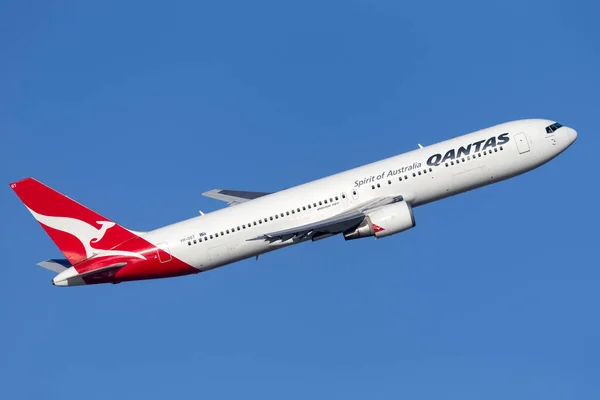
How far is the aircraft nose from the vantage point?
101m

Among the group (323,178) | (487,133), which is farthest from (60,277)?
(487,133)

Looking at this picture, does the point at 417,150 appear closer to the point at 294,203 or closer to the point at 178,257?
the point at 294,203

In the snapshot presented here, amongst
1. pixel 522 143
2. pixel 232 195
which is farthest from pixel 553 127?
pixel 232 195

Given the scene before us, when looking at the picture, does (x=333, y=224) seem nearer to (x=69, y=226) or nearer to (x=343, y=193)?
(x=343, y=193)

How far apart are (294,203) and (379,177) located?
797 cm

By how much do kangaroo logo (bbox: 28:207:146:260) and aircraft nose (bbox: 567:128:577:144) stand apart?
4126cm

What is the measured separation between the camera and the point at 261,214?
9794cm

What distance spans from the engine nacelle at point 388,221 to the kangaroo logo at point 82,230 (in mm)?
21271

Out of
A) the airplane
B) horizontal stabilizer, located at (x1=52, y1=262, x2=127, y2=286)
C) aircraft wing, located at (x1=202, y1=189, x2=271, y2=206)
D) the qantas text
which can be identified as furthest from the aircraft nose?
horizontal stabilizer, located at (x1=52, y1=262, x2=127, y2=286)

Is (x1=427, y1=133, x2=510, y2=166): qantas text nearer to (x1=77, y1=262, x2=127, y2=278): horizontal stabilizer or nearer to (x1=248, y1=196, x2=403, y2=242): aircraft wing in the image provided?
(x1=248, y1=196, x2=403, y2=242): aircraft wing

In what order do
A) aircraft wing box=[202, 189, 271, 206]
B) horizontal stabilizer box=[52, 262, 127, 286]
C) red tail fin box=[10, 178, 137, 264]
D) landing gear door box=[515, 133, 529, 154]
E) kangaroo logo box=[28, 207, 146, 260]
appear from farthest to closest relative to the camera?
aircraft wing box=[202, 189, 271, 206] → landing gear door box=[515, 133, 529, 154] → kangaroo logo box=[28, 207, 146, 260] → red tail fin box=[10, 178, 137, 264] → horizontal stabilizer box=[52, 262, 127, 286]

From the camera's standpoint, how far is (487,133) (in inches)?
3937

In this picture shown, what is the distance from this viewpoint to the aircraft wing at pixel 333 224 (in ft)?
312

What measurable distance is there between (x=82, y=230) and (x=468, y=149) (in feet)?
117
